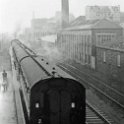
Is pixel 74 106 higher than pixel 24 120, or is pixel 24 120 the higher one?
pixel 74 106

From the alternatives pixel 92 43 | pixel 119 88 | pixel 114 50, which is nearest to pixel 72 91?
pixel 119 88

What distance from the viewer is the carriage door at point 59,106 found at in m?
9.57

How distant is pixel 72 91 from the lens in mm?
9750

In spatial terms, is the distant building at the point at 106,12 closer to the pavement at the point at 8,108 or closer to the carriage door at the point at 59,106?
the pavement at the point at 8,108

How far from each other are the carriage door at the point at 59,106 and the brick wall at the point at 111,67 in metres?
13.8

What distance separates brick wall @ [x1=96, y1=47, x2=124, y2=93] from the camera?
2380cm

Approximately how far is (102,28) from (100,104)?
18.8 metres

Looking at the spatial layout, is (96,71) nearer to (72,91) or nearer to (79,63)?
(79,63)

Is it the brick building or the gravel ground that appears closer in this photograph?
the gravel ground

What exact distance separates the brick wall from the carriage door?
13.8 meters

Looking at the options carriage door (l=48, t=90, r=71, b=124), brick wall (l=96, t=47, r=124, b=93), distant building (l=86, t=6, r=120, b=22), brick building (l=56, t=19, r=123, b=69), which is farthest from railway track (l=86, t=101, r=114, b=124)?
distant building (l=86, t=6, r=120, b=22)

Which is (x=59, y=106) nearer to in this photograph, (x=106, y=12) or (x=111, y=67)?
(x=111, y=67)

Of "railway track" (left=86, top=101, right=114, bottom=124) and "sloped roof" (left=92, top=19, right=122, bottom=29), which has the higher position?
"sloped roof" (left=92, top=19, right=122, bottom=29)

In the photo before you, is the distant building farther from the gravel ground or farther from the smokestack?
the gravel ground
